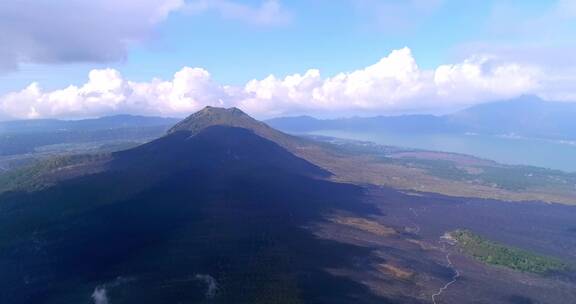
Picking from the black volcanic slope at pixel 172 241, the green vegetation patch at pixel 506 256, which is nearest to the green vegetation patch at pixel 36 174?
the black volcanic slope at pixel 172 241

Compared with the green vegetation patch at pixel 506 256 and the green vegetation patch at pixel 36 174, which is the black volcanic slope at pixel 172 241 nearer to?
the green vegetation patch at pixel 36 174

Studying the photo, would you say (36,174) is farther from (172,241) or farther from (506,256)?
(506,256)

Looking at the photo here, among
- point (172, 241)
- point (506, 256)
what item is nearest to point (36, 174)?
point (172, 241)

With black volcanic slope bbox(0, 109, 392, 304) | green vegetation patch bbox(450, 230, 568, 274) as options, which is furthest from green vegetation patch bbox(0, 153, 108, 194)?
green vegetation patch bbox(450, 230, 568, 274)

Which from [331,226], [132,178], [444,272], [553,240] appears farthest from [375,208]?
[132,178]

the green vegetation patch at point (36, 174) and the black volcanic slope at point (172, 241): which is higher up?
the green vegetation patch at point (36, 174)

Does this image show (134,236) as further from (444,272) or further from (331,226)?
(444,272)
